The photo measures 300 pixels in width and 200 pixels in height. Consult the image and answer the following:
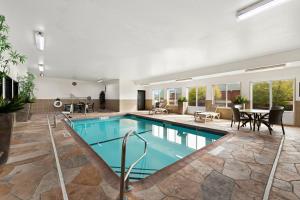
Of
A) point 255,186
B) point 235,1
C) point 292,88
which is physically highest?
point 235,1

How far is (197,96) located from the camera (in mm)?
9031

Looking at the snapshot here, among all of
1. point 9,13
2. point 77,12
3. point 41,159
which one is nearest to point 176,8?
point 77,12

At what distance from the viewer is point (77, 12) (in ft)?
7.81

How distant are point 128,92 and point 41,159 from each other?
349 inches

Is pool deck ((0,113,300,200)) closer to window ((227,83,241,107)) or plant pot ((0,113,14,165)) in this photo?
plant pot ((0,113,14,165))

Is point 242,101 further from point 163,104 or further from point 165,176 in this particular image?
point 165,176

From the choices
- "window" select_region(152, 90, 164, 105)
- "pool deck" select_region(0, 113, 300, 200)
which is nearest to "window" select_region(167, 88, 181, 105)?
"window" select_region(152, 90, 164, 105)

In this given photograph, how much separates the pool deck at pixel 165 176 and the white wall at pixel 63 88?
28.4 feet

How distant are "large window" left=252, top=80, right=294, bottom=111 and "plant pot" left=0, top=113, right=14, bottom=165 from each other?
8654 mm

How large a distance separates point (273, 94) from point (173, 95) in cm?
589

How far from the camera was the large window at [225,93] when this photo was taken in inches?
287

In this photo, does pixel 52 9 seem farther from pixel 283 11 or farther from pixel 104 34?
pixel 283 11

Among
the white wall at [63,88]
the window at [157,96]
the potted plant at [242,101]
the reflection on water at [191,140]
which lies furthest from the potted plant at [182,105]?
the white wall at [63,88]

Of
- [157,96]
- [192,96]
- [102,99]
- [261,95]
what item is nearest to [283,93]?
[261,95]
